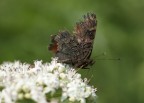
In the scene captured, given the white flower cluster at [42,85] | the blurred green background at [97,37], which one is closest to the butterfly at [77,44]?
the white flower cluster at [42,85]

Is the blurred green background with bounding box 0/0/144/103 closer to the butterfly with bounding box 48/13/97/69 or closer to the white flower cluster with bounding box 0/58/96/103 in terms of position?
the butterfly with bounding box 48/13/97/69

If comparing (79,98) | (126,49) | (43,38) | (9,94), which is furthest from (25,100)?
(126,49)

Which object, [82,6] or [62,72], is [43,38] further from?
[62,72]

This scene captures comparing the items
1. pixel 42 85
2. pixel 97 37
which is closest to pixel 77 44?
pixel 97 37

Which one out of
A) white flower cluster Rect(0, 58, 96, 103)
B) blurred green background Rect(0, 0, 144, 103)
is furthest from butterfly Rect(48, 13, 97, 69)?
blurred green background Rect(0, 0, 144, 103)

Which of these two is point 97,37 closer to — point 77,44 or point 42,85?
point 77,44

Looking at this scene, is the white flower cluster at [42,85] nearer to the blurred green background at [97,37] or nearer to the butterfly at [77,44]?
the butterfly at [77,44]
